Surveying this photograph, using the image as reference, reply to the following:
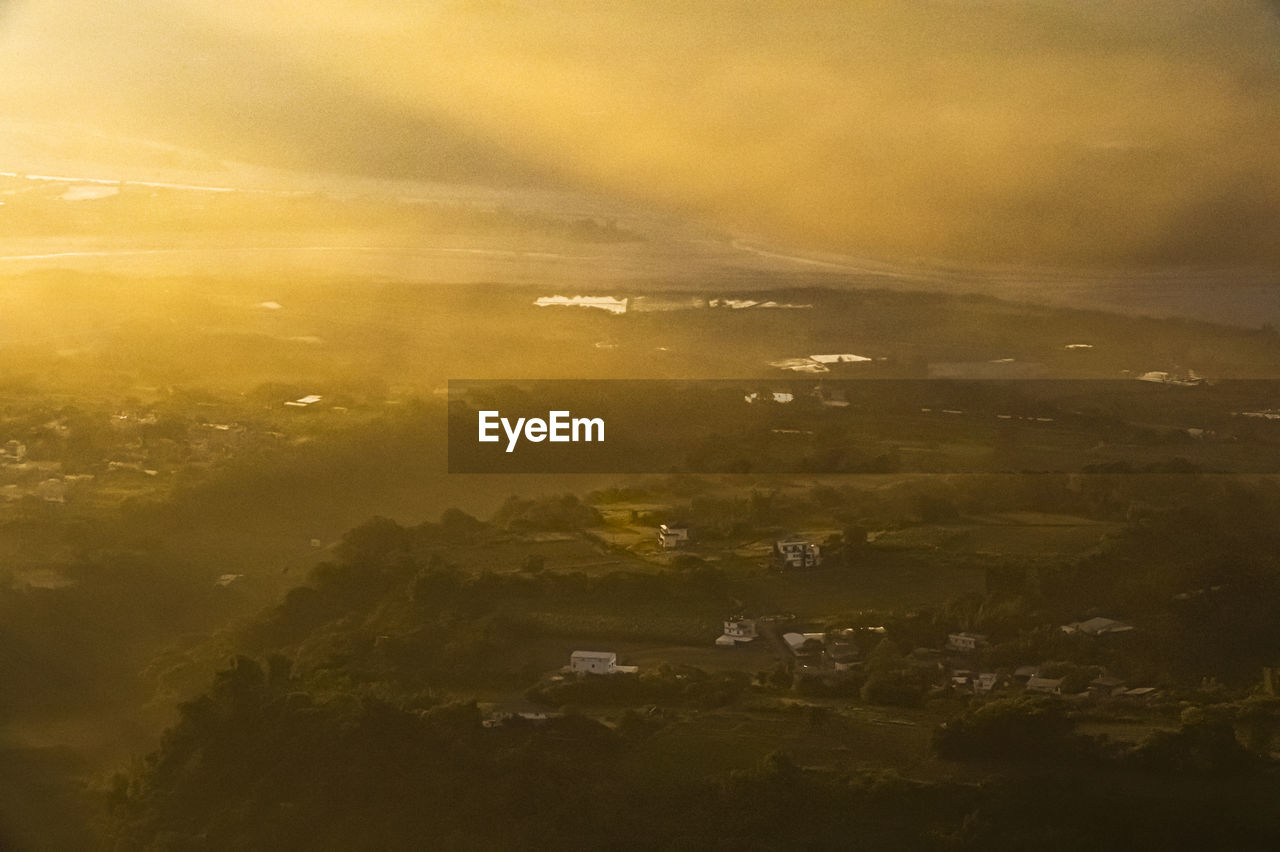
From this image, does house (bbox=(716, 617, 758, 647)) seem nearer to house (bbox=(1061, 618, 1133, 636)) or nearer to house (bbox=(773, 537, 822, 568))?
house (bbox=(773, 537, 822, 568))

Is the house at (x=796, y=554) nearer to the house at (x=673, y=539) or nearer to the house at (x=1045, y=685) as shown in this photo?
the house at (x=673, y=539)

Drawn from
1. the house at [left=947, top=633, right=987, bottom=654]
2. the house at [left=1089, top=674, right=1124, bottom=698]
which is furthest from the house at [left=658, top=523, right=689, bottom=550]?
the house at [left=1089, top=674, right=1124, bottom=698]

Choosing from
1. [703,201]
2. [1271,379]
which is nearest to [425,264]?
[703,201]

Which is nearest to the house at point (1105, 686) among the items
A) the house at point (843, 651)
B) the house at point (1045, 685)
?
the house at point (1045, 685)

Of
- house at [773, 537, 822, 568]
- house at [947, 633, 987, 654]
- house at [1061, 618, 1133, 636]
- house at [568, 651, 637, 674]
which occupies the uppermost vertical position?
house at [773, 537, 822, 568]

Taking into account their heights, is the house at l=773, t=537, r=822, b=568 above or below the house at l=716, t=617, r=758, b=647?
above

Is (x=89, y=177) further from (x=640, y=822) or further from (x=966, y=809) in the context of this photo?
(x=966, y=809)

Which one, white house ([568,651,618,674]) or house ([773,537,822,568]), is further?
house ([773,537,822,568])
